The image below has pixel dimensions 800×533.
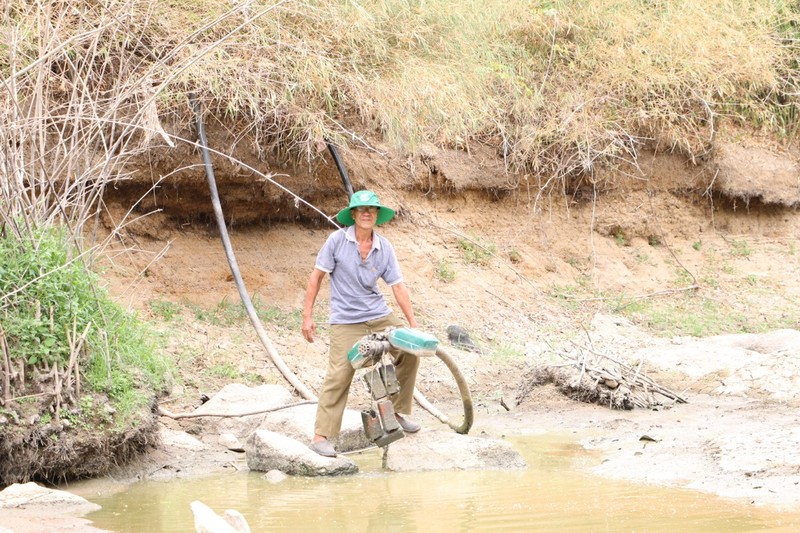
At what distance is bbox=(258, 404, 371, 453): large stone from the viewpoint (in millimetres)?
6656

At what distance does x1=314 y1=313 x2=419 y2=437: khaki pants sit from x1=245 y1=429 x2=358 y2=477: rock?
0.22m

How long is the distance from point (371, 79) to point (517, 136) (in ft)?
9.41

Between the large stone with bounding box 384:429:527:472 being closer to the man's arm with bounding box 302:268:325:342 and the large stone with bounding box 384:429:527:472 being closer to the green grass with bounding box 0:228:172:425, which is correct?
the man's arm with bounding box 302:268:325:342

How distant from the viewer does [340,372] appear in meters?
6.16

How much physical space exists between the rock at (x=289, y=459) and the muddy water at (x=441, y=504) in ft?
0.29

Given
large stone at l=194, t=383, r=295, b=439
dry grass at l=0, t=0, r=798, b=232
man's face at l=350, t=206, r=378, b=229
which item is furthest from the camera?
dry grass at l=0, t=0, r=798, b=232

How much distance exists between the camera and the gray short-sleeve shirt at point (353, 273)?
620 cm

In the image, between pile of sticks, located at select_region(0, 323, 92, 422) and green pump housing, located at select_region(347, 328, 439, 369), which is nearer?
pile of sticks, located at select_region(0, 323, 92, 422)

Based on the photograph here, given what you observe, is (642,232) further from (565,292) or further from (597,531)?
(597,531)

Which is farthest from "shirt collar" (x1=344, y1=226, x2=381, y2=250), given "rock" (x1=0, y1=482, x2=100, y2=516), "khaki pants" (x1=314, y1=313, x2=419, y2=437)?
"rock" (x1=0, y1=482, x2=100, y2=516)

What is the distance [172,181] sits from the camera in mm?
9523

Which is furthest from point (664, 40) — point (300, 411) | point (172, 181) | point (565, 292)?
point (300, 411)

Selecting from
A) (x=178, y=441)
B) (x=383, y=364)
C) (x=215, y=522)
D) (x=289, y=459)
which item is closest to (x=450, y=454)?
(x=383, y=364)

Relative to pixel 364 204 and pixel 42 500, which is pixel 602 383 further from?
pixel 42 500
